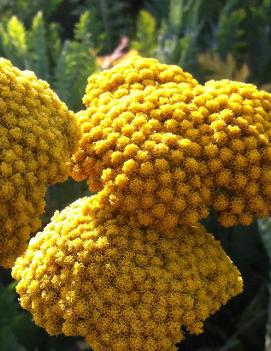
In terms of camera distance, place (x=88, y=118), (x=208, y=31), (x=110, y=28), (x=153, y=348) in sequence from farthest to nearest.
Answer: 1. (x=208, y=31)
2. (x=110, y=28)
3. (x=88, y=118)
4. (x=153, y=348)

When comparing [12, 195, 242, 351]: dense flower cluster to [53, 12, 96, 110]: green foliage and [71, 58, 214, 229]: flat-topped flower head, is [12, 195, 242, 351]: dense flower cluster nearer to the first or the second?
[71, 58, 214, 229]: flat-topped flower head

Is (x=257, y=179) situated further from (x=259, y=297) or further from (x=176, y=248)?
(x=259, y=297)

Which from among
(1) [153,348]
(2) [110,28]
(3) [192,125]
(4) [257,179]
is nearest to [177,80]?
(3) [192,125]

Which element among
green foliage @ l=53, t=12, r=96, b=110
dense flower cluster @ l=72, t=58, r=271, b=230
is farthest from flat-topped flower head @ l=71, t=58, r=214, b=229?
green foliage @ l=53, t=12, r=96, b=110

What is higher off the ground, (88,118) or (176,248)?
(88,118)

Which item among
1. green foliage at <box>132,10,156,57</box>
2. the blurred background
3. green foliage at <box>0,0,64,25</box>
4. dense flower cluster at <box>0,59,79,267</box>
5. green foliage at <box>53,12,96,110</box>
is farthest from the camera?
green foliage at <box>0,0,64,25</box>

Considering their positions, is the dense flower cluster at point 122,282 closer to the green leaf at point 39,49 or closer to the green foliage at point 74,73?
the green foliage at point 74,73

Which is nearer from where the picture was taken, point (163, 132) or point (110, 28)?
point (163, 132)
